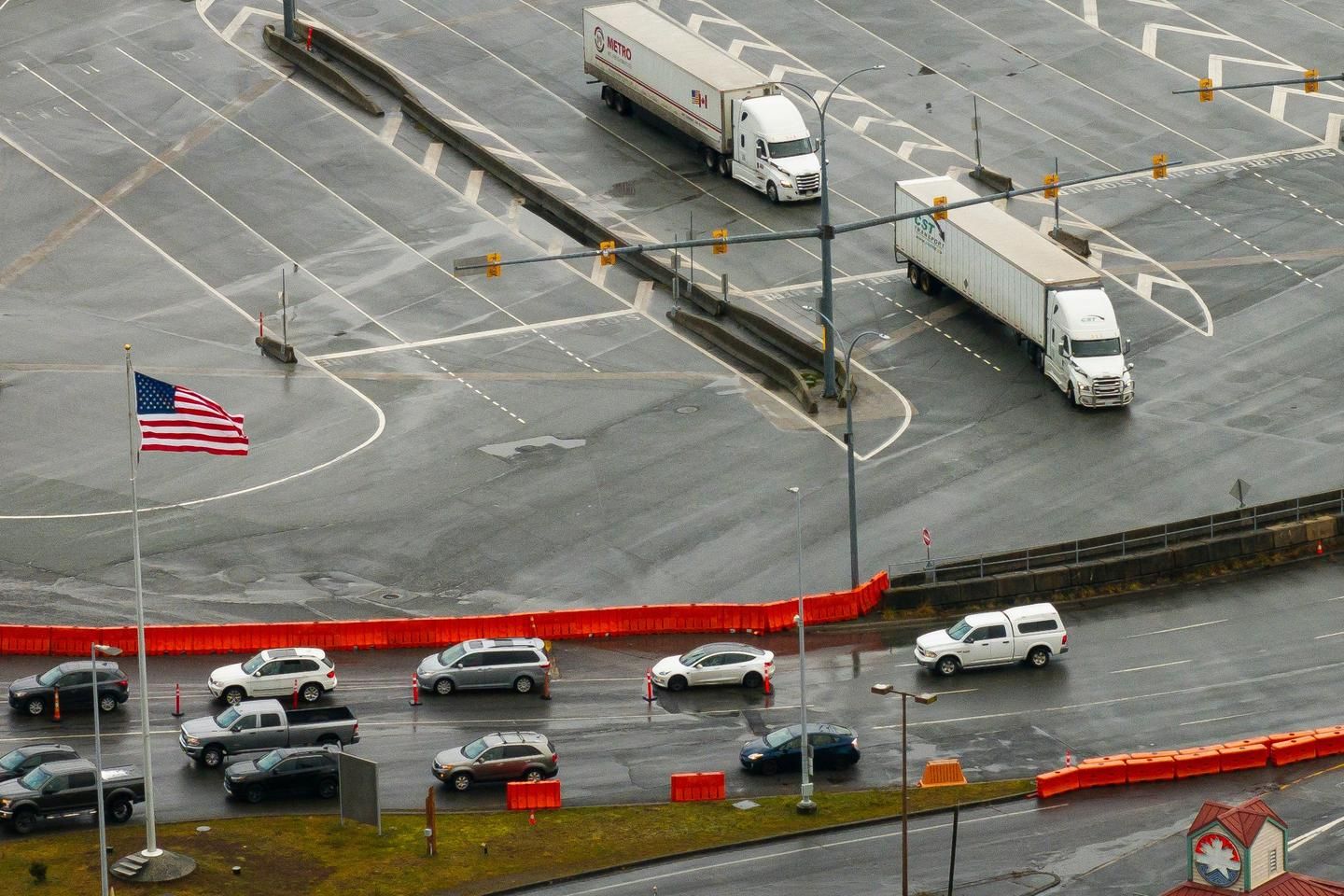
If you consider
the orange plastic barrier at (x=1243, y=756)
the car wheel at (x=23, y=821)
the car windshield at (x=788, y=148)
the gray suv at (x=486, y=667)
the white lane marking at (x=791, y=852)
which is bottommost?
the white lane marking at (x=791, y=852)

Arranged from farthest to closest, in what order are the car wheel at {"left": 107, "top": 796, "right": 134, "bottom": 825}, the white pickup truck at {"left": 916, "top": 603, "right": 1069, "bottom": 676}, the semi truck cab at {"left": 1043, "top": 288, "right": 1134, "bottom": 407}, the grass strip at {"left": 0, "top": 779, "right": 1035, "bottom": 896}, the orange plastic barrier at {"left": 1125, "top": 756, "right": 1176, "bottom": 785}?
the semi truck cab at {"left": 1043, "top": 288, "right": 1134, "bottom": 407}, the white pickup truck at {"left": 916, "top": 603, "right": 1069, "bottom": 676}, the orange plastic barrier at {"left": 1125, "top": 756, "right": 1176, "bottom": 785}, the car wheel at {"left": 107, "top": 796, "right": 134, "bottom": 825}, the grass strip at {"left": 0, "top": 779, "right": 1035, "bottom": 896}

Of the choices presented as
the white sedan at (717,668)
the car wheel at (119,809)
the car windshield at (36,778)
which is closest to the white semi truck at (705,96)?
the white sedan at (717,668)

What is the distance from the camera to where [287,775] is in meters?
59.2

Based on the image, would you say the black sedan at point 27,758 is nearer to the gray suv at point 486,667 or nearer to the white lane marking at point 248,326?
the gray suv at point 486,667

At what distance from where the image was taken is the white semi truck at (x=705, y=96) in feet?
307

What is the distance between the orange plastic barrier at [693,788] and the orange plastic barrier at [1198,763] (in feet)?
38.1

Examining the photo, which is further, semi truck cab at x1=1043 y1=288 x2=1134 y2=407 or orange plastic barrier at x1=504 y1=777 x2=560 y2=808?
semi truck cab at x1=1043 y1=288 x2=1134 y2=407

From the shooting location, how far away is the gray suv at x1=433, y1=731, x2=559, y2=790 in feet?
198

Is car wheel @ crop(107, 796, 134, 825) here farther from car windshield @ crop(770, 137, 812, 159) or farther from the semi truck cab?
car windshield @ crop(770, 137, 812, 159)

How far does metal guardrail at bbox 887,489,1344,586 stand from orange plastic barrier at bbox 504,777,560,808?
1590 centimetres

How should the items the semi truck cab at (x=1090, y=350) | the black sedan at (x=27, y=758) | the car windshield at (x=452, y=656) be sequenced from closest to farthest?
1. the black sedan at (x=27, y=758)
2. the car windshield at (x=452, y=656)
3. the semi truck cab at (x=1090, y=350)

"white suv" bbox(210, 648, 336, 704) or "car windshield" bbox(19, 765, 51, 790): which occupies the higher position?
"white suv" bbox(210, 648, 336, 704)

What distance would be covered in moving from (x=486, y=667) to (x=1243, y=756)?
65.0ft

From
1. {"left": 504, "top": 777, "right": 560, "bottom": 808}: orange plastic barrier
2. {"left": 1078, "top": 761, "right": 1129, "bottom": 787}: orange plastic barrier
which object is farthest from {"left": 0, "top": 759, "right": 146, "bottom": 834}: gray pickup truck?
{"left": 1078, "top": 761, "right": 1129, "bottom": 787}: orange plastic barrier
